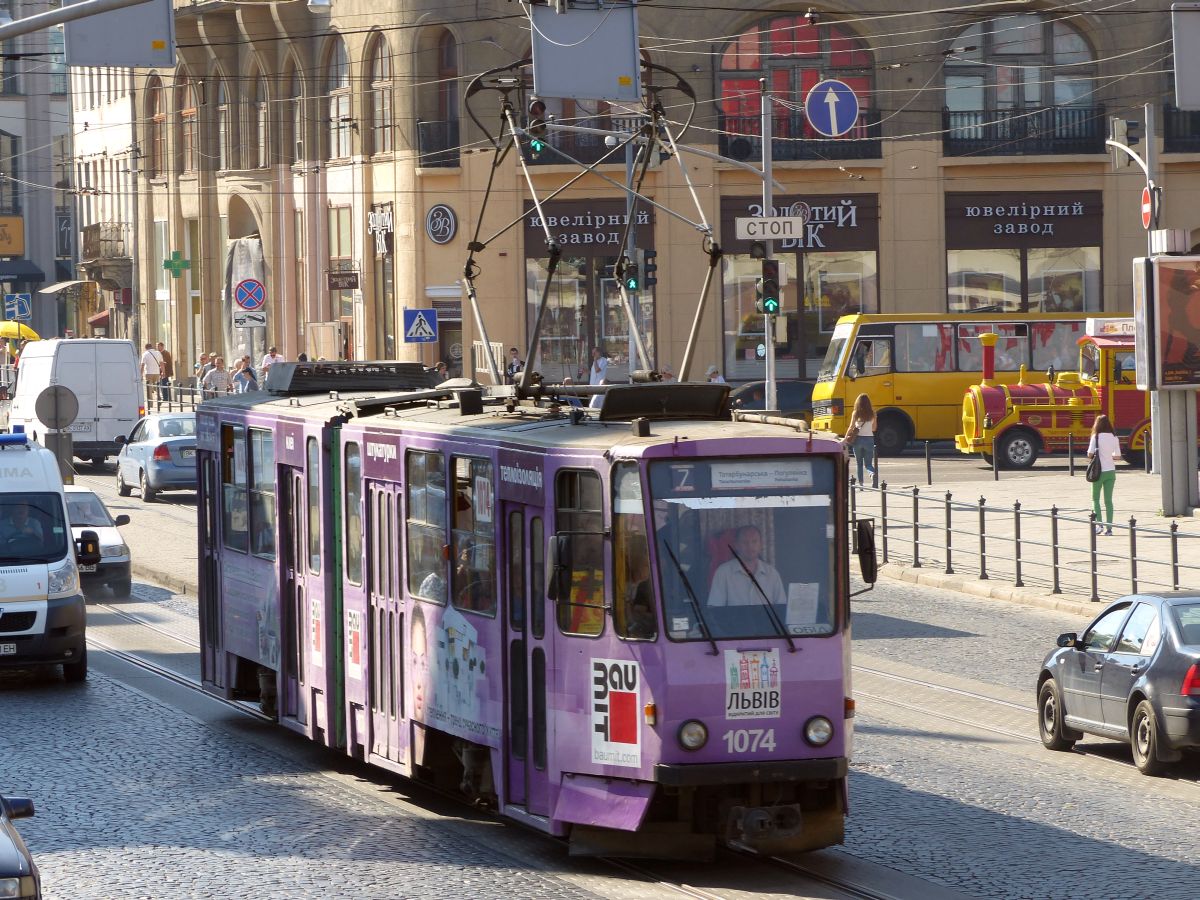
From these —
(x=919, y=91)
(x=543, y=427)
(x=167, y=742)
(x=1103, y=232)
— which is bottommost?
(x=167, y=742)

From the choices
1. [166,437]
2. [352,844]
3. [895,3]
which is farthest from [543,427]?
[895,3]

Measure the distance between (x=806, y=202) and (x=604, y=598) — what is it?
40480 millimetres

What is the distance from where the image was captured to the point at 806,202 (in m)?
50.0

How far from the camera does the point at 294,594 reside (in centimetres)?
1416

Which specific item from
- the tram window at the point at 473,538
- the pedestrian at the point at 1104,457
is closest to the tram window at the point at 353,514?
the tram window at the point at 473,538

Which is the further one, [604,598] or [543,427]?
[543,427]

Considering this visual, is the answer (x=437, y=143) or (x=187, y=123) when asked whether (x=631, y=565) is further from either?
(x=187, y=123)

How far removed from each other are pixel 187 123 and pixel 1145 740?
5320cm

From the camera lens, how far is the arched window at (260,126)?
58.1 m

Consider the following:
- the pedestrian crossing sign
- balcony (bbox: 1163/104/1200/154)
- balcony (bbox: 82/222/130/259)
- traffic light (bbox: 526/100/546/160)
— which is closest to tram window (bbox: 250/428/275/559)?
traffic light (bbox: 526/100/546/160)

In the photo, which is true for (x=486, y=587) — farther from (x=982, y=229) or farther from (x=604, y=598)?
(x=982, y=229)

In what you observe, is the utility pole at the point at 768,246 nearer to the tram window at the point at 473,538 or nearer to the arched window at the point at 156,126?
the tram window at the point at 473,538

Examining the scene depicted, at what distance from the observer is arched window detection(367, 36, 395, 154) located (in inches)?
2032

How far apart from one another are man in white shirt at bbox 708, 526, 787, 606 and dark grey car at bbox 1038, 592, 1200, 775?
432 centimetres
